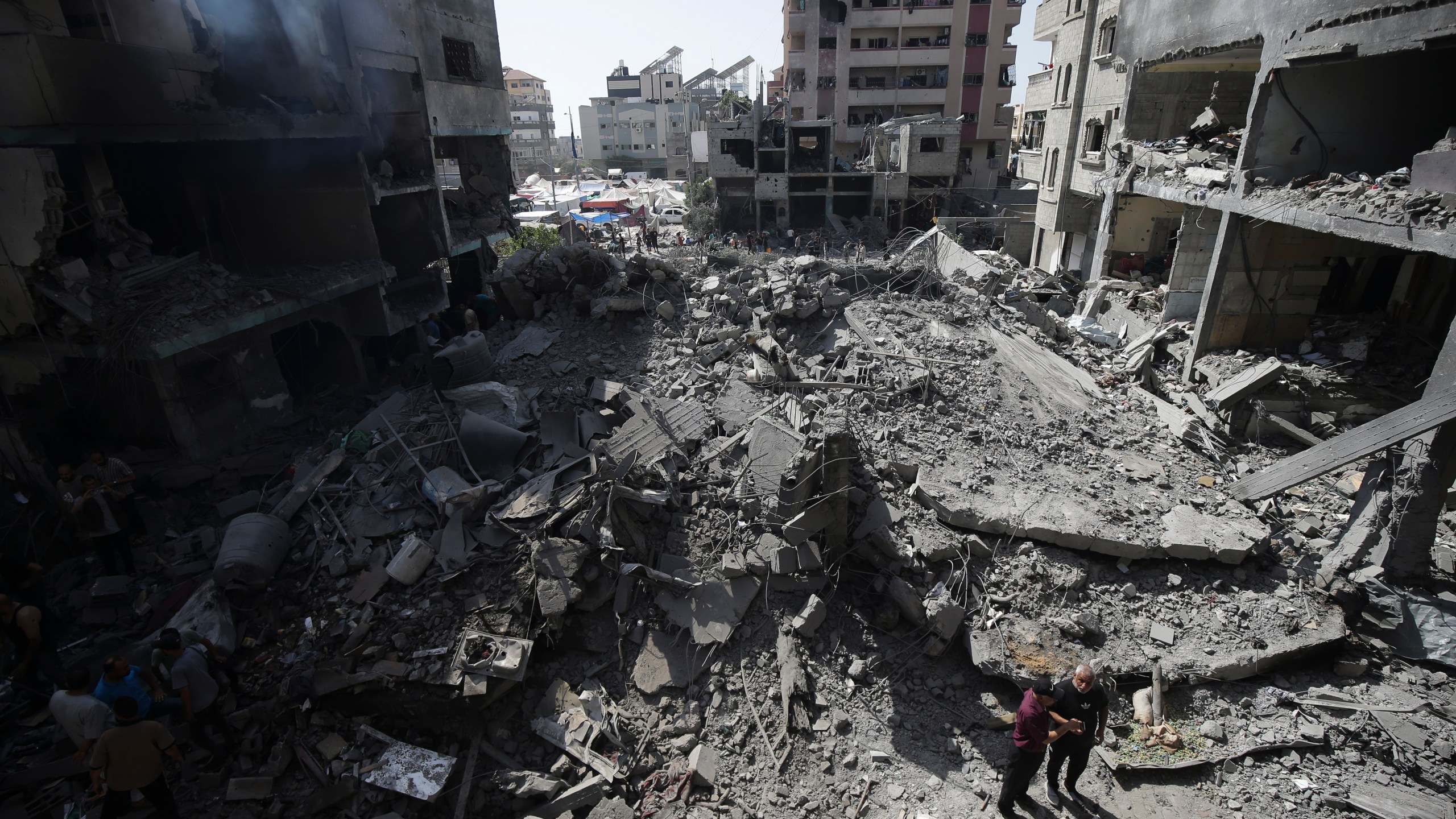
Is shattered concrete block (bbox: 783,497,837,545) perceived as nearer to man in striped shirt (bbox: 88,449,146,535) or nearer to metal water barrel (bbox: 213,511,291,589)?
metal water barrel (bbox: 213,511,291,589)

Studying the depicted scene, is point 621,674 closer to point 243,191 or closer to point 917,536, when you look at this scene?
point 917,536

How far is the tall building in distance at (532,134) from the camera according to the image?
6731 centimetres

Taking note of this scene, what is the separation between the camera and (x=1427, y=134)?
37.4ft

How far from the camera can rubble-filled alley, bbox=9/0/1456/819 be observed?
20.3ft

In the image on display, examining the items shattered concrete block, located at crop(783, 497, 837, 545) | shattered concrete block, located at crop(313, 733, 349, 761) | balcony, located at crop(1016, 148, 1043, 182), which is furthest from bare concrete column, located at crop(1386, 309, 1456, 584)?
balcony, located at crop(1016, 148, 1043, 182)

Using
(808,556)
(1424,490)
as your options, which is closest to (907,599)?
(808,556)

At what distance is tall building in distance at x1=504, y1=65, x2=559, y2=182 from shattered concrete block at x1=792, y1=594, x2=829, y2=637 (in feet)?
194

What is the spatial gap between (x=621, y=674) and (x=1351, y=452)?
914cm

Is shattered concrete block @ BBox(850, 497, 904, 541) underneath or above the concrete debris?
above

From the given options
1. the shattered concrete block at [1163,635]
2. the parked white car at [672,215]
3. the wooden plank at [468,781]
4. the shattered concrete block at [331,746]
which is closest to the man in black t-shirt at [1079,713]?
the shattered concrete block at [1163,635]

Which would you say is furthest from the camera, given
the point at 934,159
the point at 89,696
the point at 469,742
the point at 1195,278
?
the point at 934,159

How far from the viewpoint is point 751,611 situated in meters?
7.22

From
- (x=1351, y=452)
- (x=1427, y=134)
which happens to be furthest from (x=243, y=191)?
(x=1427, y=134)

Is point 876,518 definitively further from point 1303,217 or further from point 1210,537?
point 1303,217
